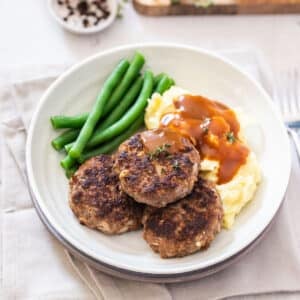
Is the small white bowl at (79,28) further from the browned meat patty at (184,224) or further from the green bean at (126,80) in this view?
the browned meat patty at (184,224)

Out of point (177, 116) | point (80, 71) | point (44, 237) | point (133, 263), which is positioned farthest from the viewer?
point (80, 71)

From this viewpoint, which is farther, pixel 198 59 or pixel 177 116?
pixel 198 59

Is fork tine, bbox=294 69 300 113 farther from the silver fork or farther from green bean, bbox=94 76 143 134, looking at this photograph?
green bean, bbox=94 76 143 134

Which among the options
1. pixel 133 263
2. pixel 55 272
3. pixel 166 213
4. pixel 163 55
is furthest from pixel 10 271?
pixel 163 55

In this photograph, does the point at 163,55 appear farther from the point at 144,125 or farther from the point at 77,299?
the point at 77,299

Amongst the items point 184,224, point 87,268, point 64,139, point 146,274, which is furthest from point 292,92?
point 87,268
